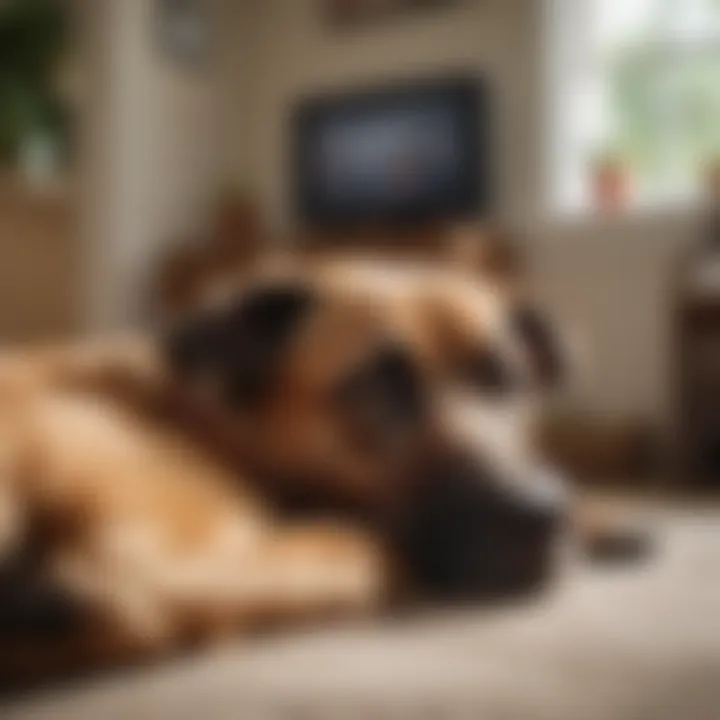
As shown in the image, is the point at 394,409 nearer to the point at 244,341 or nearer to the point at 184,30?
the point at 244,341

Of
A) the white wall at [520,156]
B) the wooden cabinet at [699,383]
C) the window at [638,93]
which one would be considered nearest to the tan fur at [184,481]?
the wooden cabinet at [699,383]

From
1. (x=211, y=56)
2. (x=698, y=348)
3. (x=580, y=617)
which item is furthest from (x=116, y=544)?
(x=211, y=56)

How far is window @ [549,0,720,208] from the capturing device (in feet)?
11.6

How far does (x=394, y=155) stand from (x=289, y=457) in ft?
9.34

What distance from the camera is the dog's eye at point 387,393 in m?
1.19

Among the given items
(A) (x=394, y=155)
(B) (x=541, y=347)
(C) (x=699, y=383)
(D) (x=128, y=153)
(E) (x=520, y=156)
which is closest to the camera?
(B) (x=541, y=347)

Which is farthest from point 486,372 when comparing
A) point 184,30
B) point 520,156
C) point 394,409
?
point 184,30

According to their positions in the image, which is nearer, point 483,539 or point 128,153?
point 483,539

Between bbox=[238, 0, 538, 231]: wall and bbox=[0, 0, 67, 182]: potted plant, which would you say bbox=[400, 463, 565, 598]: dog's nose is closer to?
bbox=[238, 0, 538, 231]: wall

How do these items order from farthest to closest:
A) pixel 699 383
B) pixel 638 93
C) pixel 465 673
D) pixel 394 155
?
pixel 394 155, pixel 638 93, pixel 699 383, pixel 465 673

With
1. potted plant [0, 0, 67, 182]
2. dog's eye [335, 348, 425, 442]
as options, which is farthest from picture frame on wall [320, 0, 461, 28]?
dog's eye [335, 348, 425, 442]

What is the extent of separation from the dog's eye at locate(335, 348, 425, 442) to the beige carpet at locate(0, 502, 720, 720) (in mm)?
225

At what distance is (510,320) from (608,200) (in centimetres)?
222

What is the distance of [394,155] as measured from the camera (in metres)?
4.02
